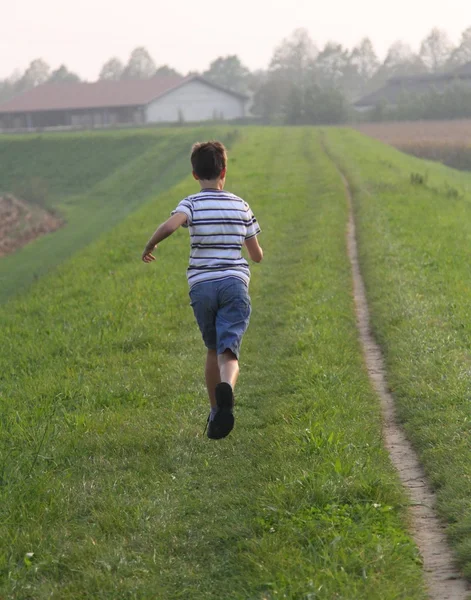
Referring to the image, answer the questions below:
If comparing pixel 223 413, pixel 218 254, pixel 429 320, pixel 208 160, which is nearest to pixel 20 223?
pixel 429 320

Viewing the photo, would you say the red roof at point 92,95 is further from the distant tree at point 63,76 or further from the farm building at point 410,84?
the distant tree at point 63,76

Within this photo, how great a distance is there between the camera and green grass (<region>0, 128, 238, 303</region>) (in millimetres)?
25391

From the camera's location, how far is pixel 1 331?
11.2 metres

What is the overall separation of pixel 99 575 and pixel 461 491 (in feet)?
7.25

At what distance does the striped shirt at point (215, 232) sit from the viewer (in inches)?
235

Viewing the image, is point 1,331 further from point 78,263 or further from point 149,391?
point 78,263

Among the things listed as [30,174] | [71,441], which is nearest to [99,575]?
[71,441]

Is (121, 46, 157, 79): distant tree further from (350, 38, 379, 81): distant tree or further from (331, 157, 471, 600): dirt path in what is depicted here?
(331, 157, 471, 600): dirt path

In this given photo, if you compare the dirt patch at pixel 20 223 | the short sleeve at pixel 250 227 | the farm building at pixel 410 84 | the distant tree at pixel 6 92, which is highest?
the distant tree at pixel 6 92

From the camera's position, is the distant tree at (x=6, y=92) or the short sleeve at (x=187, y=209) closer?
the short sleeve at (x=187, y=209)

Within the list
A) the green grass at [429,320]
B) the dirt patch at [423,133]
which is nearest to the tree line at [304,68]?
the dirt patch at [423,133]

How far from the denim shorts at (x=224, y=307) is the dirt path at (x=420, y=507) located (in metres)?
1.39

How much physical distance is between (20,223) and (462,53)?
125244 mm

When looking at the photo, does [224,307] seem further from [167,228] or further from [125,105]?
[125,105]
